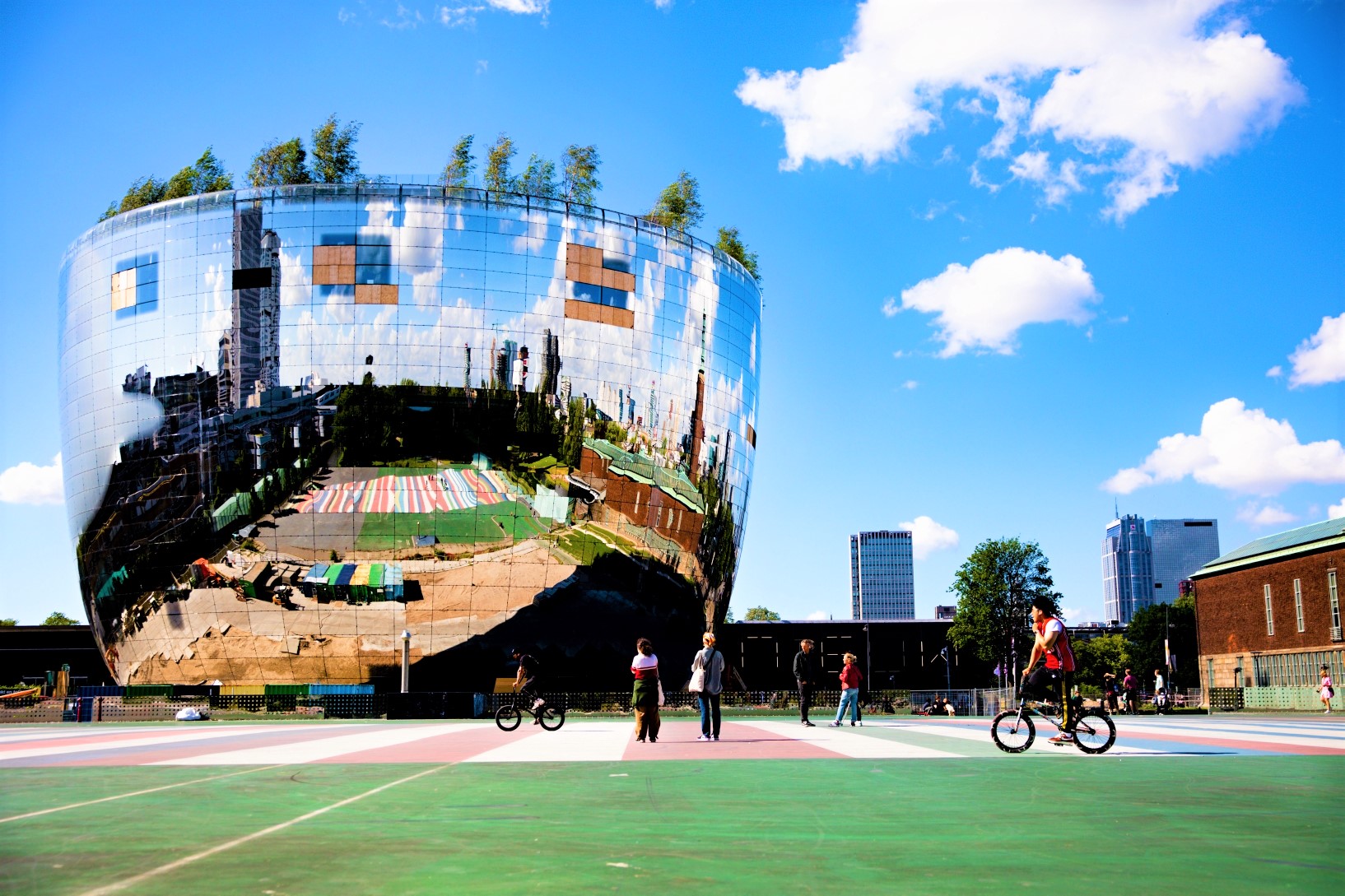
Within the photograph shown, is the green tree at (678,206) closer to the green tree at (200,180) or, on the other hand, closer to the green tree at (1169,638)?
the green tree at (200,180)

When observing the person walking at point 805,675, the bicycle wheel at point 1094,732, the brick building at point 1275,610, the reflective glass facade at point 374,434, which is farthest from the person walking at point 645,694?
the brick building at point 1275,610

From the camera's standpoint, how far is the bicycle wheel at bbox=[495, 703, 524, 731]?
23.2m

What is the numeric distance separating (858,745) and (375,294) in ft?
130

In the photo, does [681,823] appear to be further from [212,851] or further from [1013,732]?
[1013,732]

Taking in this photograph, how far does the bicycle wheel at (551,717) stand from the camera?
2392 centimetres

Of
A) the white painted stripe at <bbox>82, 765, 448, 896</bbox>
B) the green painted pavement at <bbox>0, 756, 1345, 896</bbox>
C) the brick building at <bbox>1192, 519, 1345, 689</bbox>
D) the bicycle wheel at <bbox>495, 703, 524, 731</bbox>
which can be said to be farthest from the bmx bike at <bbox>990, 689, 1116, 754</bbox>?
the brick building at <bbox>1192, 519, 1345, 689</bbox>

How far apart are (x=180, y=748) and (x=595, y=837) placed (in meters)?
13.5

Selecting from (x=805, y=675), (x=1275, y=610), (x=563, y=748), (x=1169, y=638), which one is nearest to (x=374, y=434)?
(x=805, y=675)

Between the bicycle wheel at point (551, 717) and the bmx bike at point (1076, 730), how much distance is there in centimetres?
1158

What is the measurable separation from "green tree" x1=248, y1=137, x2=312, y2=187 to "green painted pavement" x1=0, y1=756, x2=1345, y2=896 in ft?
166

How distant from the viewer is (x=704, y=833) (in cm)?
725

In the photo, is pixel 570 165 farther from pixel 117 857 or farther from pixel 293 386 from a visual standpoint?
pixel 117 857

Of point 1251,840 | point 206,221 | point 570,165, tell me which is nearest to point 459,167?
point 570,165

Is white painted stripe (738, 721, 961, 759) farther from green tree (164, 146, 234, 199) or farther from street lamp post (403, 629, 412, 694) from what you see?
green tree (164, 146, 234, 199)
